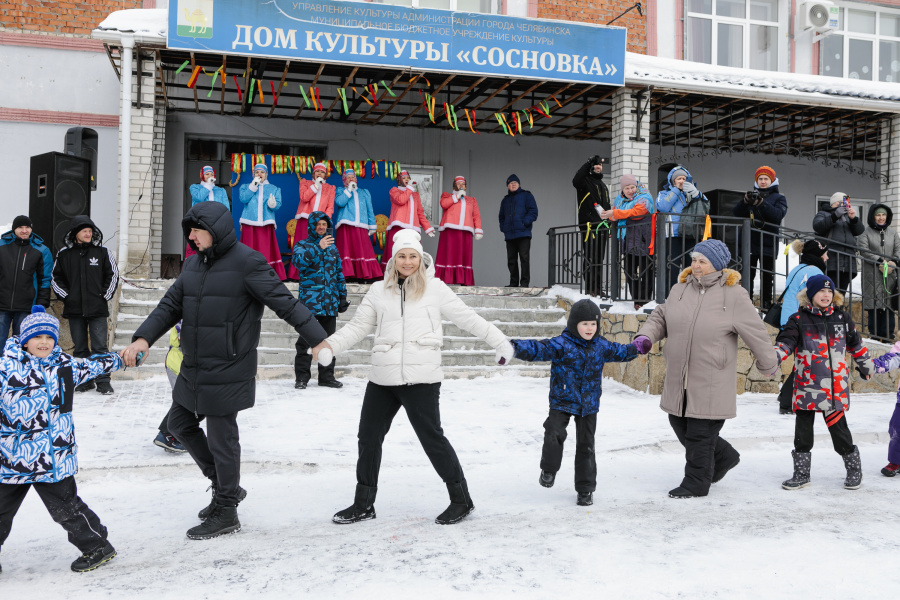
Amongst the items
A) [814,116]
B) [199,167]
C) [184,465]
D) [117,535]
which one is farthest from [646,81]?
[117,535]

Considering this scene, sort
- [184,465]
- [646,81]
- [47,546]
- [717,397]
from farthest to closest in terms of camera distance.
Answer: [646,81]
[184,465]
[717,397]
[47,546]

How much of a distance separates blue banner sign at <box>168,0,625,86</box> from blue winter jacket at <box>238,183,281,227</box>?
2.31 m

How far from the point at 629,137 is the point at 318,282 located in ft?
19.4

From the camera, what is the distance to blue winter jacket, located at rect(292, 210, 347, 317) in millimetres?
7969

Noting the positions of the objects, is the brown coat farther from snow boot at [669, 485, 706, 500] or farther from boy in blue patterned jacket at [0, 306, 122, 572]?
boy in blue patterned jacket at [0, 306, 122, 572]

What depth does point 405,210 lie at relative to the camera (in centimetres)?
1189

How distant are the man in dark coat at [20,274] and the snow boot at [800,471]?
279 inches

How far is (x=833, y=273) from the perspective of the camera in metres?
9.80

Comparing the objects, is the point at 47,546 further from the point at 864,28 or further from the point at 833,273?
the point at 864,28

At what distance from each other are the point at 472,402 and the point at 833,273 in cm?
519

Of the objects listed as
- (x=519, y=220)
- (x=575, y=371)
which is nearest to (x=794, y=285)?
(x=575, y=371)

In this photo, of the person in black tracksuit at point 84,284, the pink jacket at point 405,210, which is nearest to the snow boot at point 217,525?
the person in black tracksuit at point 84,284

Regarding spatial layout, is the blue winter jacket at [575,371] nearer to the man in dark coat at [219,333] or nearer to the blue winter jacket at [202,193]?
the man in dark coat at [219,333]

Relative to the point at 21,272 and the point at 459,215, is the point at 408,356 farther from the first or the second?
the point at 459,215
